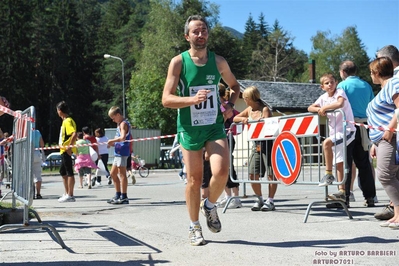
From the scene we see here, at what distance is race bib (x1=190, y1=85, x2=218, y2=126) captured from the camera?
640 centimetres

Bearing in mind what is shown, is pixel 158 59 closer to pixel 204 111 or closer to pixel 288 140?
pixel 288 140

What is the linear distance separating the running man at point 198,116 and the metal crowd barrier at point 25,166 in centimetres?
138

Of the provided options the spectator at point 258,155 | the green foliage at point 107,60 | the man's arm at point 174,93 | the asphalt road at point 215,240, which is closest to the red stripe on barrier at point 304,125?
the spectator at point 258,155

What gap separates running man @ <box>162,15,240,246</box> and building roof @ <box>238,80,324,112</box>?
42.7m

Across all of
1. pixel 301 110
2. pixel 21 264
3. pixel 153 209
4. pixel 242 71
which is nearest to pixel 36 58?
pixel 242 71

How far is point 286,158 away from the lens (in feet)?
29.0

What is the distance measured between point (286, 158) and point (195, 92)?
9.19 ft

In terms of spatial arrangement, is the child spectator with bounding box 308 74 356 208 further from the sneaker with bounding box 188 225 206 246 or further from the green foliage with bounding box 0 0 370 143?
the green foliage with bounding box 0 0 370 143

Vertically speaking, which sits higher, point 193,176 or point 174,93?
point 174,93

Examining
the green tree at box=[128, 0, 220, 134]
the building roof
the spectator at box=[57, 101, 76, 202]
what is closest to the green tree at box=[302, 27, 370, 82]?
the green tree at box=[128, 0, 220, 134]

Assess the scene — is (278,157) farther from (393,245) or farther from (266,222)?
(393,245)

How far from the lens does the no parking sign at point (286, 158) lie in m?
8.62

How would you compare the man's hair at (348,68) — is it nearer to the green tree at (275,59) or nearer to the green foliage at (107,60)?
the green foliage at (107,60)

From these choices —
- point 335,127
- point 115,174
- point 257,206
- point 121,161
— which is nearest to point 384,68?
point 335,127
